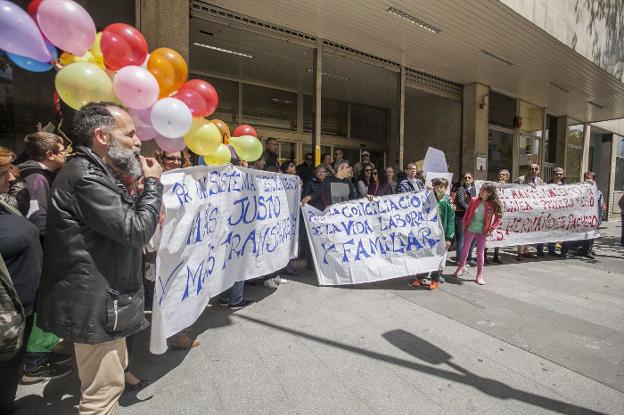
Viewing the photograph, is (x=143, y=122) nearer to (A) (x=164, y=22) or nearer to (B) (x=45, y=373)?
(B) (x=45, y=373)

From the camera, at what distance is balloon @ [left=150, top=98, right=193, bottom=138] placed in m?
2.47

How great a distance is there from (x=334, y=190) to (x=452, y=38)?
5.12m

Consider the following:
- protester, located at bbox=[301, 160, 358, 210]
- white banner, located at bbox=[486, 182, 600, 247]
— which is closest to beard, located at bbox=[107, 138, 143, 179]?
protester, located at bbox=[301, 160, 358, 210]

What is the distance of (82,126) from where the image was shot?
163 cm

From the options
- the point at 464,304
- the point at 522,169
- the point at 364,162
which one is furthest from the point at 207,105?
the point at 522,169

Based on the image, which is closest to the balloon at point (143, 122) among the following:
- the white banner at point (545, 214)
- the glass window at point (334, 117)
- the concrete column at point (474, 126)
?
the white banner at point (545, 214)

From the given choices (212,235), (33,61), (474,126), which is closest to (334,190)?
(212,235)

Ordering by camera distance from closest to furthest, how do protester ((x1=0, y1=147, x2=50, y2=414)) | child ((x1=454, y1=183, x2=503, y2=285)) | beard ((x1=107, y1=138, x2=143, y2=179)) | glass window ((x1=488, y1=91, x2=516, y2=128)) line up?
1. beard ((x1=107, y1=138, x2=143, y2=179))
2. protester ((x1=0, y1=147, x2=50, y2=414))
3. child ((x1=454, y1=183, x2=503, y2=285))
4. glass window ((x1=488, y1=91, x2=516, y2=128))

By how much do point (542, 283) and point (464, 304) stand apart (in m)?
1.87

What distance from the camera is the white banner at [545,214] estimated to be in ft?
19.7

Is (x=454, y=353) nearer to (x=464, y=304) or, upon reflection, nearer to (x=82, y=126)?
(x=464, y=304)

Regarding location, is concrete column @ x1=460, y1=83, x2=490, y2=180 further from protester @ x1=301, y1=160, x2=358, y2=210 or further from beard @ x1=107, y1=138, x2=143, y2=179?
beard @ x1=107, y1=138, x2=143, y2=179

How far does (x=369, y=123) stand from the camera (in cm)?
1372

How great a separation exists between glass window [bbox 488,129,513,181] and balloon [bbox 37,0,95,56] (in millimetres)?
12137
